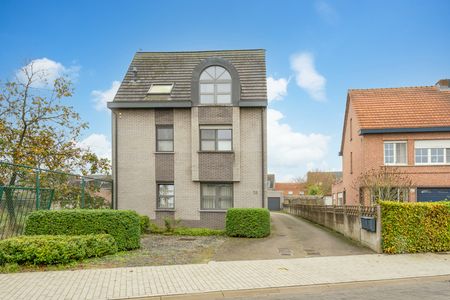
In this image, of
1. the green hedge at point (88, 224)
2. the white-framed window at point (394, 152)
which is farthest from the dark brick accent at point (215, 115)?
the white-framed window at point (394, 152)

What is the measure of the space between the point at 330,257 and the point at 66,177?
8873mm

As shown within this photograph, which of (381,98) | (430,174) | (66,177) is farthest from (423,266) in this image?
(381,98)

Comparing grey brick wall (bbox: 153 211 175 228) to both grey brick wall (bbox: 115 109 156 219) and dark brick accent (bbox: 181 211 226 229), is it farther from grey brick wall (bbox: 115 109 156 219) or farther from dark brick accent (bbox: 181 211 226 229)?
dark brick accent (bbox: 181 211 226 229)

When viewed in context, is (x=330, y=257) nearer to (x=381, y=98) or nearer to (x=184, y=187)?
(x=184, y=187)

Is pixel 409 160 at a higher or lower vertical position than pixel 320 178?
higher

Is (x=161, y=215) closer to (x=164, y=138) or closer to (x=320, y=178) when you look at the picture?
(x=164, y=138)

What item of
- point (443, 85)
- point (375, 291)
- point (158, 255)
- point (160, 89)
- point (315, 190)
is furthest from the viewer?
point (315, 190)

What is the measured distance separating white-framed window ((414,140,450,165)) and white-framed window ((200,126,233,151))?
35.7 feet

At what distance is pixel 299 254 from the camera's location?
11945 mm

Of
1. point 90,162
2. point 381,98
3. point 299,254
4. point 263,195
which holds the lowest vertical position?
point 299,254

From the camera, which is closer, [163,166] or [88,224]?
[88,224]

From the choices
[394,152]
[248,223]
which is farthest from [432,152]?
[248,223]

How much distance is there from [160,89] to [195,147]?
11.4 ft

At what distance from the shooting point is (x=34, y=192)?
11.6 meters
